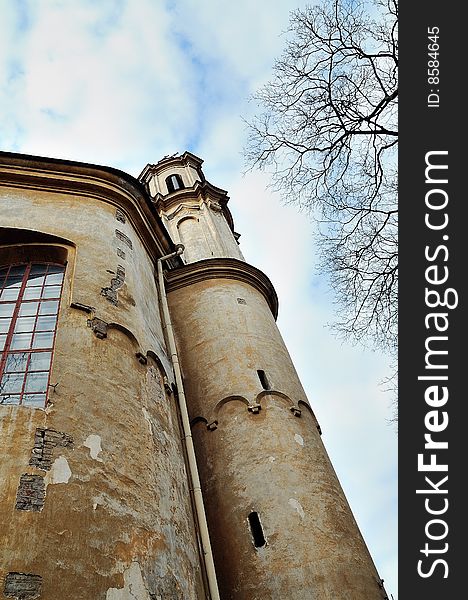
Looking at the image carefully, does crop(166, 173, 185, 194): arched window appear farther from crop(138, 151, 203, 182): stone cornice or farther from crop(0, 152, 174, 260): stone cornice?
crop(0, 152, 174, 260): stone cornice

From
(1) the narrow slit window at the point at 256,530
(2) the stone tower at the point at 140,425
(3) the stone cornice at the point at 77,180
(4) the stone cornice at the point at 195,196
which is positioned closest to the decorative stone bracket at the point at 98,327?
(2) the stone tower at the point at 140,425

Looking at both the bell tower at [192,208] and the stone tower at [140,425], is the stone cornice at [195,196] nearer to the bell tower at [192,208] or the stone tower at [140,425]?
the bell tower at [192,208]

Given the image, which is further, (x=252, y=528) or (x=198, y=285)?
(x=198, y=285)

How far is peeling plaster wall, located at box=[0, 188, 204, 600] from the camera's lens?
492 centimetres

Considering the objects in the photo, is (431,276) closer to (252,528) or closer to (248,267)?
(252,528)

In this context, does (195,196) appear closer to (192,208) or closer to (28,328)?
(192,208)

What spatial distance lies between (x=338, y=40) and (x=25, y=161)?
21.1 ft

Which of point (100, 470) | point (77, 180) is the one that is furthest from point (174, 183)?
point (100, 470)

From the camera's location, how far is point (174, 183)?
73.6 ft

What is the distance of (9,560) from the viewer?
4.68m

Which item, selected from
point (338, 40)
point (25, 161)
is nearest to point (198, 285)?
point (25, 161)

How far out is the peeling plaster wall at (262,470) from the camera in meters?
8.12

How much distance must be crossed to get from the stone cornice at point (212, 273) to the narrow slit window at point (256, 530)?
250 inches

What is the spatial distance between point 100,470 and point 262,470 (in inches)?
162
